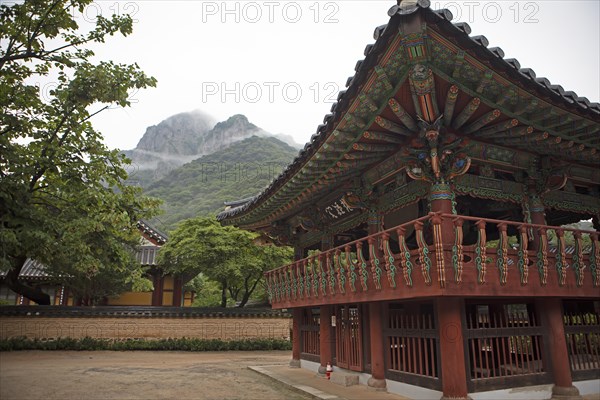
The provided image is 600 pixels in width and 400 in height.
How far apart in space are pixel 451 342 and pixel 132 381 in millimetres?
7998

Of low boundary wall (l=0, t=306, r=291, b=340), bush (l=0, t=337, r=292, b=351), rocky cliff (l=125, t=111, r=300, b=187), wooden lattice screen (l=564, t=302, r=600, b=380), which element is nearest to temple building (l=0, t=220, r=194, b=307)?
low boundary wall (l=0, t=306, r=291, b=340)

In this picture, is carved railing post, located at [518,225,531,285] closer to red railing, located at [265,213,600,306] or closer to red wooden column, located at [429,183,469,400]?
red railing, located at [265,213,600,306]

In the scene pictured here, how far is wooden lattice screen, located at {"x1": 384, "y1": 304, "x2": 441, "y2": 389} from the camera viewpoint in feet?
24.9

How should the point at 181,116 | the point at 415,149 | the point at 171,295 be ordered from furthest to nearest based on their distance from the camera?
1. the point at 181,116
2. the point at 171,295
3. the point at 415,149

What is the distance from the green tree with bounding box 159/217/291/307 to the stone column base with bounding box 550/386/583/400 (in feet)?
54.0

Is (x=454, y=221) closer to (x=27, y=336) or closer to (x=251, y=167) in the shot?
(x=27, y=336)

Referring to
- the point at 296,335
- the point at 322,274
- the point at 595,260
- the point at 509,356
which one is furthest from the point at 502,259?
the point at 296,335

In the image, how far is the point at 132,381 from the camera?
10.8m

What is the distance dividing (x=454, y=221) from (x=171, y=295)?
26.4 metres

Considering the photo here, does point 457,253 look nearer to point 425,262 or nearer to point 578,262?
point 425,262

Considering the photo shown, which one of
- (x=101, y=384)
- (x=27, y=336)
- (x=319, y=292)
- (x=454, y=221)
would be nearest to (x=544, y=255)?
(x=454, y=221)

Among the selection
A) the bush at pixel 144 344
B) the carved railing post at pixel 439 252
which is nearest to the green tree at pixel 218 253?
the bush at pixel 144 344

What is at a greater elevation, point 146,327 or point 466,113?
point 466,113

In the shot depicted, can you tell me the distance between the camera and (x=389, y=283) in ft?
23.8
